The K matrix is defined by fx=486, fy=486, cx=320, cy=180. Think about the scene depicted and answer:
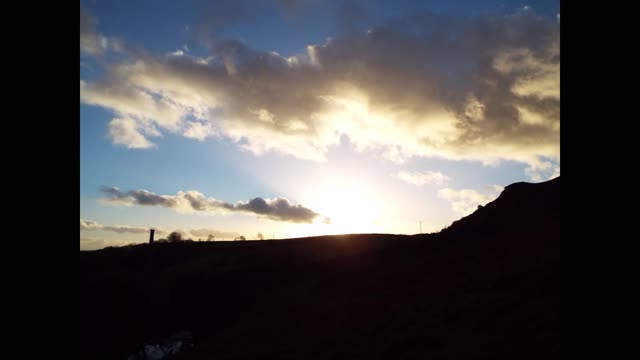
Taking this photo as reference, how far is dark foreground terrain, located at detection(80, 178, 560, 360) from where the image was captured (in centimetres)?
1441

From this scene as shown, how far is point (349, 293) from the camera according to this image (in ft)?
74.7

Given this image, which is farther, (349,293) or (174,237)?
Answer: (174,237)

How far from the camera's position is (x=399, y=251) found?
32219 millimetres

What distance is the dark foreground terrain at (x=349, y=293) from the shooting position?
14414mm

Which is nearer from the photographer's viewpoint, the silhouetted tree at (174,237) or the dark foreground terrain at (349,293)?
the dark foreground terrain at (349,293)

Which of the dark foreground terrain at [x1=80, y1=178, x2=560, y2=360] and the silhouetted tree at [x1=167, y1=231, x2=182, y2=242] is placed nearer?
the dark foreground terrain at [x1=80, y1=178, x2=560, y2=360]
